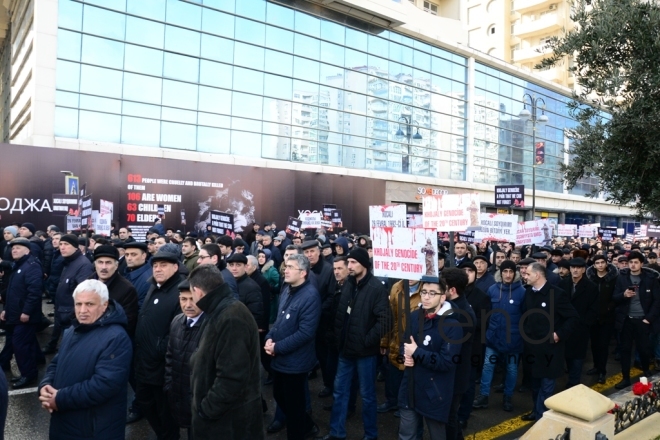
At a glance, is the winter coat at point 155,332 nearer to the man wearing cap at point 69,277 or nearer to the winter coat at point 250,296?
the winter coat at point 250,296

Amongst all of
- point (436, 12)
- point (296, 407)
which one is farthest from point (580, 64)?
point (436, 12)

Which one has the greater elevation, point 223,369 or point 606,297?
point 606,297

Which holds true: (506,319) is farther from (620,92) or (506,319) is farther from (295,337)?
(620,92)

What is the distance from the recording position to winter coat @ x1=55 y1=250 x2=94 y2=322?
6688mm

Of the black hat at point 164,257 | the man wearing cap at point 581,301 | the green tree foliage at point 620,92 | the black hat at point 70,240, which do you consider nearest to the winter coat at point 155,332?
the black hat at point 164,257

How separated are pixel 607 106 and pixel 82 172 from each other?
18979 millimetres

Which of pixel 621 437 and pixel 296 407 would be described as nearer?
pixel 621 437

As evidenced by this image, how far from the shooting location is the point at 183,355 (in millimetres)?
4184

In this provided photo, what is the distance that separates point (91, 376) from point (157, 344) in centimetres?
128

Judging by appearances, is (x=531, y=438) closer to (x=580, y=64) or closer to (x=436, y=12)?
(x=580, y=64)

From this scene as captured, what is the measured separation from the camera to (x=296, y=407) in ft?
16.8


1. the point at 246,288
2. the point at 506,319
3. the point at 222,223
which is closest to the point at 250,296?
the point at 246,288

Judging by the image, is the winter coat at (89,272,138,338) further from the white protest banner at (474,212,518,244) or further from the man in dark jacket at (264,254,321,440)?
the white protest banner at (474,212,518,244)

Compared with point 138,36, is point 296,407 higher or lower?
lower
